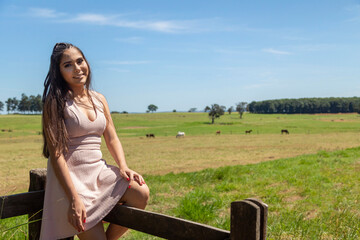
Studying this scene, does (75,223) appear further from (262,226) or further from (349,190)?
(349,190)

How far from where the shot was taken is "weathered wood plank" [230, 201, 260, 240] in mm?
1610

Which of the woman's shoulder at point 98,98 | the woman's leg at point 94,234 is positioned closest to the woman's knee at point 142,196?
the woman's leg at point 94,234

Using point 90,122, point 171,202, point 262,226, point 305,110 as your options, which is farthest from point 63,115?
point 305,110

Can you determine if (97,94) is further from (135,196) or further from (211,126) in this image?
(211,126)

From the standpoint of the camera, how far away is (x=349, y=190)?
293 inches

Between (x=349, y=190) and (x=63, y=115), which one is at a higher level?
(x=63, y=115)

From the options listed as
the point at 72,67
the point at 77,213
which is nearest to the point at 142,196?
the point at 77,213

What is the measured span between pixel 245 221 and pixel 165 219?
611mm

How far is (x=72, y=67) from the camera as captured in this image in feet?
8.00

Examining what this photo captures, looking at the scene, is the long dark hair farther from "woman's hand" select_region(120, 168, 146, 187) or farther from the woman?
"woman's hand" select_region(120, 168, 146, 187)

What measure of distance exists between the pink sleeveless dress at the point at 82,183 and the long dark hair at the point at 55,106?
7 cm

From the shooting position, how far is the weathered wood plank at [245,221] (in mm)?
1610

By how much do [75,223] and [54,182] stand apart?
34 centimetres

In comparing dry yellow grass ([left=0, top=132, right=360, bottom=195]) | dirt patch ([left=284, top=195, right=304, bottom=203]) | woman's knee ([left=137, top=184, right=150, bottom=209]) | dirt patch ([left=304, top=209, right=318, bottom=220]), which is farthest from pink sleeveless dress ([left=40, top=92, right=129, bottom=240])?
dry yellow grass ([left=0, top=132, right=360, bottom=195])
